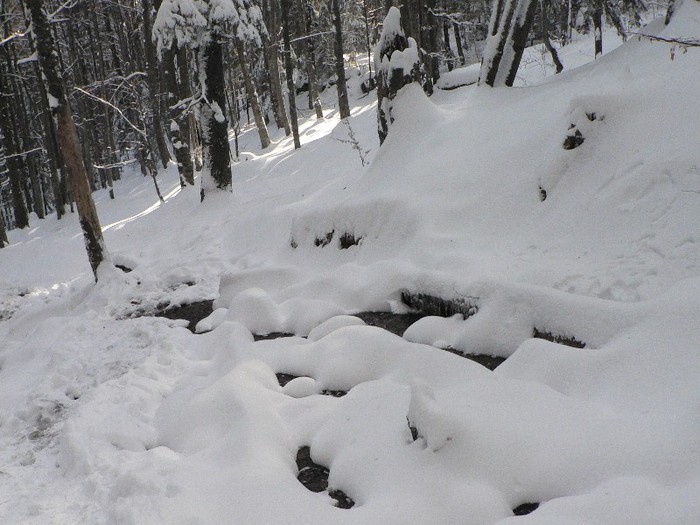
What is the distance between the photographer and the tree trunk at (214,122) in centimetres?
1119

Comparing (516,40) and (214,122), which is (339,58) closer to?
(214,122)

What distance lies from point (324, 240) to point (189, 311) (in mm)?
2138

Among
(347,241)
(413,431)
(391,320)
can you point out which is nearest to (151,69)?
(347,241)

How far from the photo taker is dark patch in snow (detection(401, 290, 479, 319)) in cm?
474

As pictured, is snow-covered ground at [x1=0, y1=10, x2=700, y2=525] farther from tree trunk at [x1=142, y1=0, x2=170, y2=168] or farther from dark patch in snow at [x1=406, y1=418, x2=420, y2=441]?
tree trunk at [x1=142, y1=0, x2=170, y2=168]

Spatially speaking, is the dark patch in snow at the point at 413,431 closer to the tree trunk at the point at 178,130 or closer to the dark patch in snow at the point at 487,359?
the dark patch in snow at the point at 487,359

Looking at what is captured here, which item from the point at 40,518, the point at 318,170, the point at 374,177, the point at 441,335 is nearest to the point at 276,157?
the point at 318,170

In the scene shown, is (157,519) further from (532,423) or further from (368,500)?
(532,423)

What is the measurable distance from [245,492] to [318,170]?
518 inches

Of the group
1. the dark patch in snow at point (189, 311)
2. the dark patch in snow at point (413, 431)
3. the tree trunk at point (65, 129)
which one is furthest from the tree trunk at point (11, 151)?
the dark patch in snow at point (413, 431)

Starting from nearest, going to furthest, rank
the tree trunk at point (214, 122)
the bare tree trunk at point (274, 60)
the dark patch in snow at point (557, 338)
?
the dark patch in snow at point (557, 338) → the tree trunk at point (214, 122) → the bare tree trunk at point (274, 60)

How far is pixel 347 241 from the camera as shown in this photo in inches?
284

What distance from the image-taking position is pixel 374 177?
785 centimetres

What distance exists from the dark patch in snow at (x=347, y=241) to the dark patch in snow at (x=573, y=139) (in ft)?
9.20
